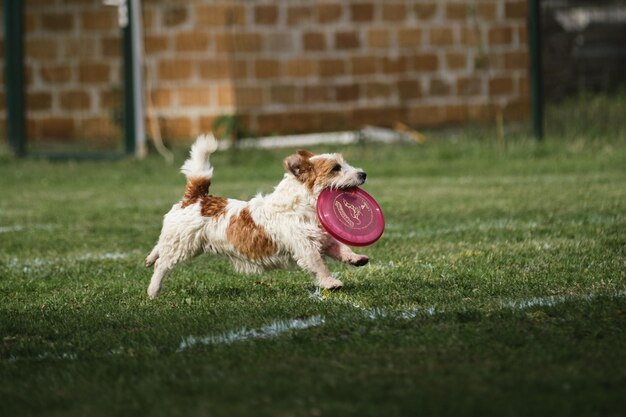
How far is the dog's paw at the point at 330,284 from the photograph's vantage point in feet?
20.2

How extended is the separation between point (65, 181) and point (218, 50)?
119 inches

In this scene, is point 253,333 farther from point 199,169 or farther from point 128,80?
point 128,80

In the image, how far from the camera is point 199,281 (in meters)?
6.81

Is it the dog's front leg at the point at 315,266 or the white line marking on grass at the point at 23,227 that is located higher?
the dog's front leg at the point at 315,266

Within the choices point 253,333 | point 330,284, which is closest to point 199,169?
point 330,284

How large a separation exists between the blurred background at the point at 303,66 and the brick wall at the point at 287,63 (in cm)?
2

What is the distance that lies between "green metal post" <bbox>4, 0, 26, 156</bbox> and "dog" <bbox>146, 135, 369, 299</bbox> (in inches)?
385

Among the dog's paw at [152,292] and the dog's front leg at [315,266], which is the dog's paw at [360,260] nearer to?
the dog's front leg at [315,266]

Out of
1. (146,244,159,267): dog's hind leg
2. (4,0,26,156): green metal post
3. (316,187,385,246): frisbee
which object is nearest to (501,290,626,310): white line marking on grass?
(316,187,385,246): frisbee

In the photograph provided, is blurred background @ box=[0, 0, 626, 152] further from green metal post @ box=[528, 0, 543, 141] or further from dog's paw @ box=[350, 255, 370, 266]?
dog's paw @ box=[350, 255, 370, 266]

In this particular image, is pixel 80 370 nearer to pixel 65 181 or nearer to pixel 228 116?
pixel 65 181

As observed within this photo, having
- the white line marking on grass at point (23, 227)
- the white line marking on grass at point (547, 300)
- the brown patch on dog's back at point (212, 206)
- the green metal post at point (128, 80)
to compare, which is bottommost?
the white line marking on grass at point (547, 300)

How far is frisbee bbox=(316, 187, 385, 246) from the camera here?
20.2 ft

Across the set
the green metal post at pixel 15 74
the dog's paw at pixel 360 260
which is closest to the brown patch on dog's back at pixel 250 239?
the dog's paw at pixel 360 260
